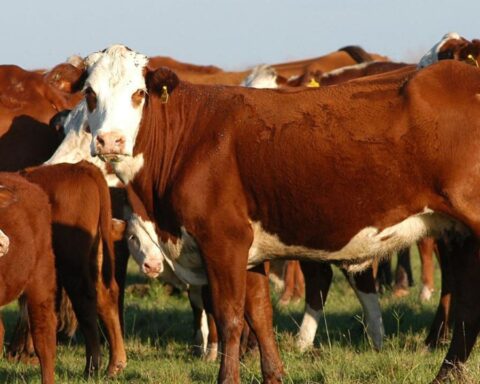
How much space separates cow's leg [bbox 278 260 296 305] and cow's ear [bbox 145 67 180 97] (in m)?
6.08

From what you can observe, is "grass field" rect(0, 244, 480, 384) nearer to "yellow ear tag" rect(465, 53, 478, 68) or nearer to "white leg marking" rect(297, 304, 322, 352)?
"white leg marking" rect(297, 304, 322, 352)

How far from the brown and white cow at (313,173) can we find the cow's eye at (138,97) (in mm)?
14

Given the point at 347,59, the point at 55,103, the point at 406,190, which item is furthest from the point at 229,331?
the point at 347,59

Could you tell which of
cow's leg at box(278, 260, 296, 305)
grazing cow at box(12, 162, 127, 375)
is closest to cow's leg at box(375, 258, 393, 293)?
cow's leg at box(278, 260, 296, 305)

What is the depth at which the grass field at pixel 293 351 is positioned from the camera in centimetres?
768

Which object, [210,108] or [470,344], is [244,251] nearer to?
[210,108]

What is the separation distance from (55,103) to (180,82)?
14.9 feet

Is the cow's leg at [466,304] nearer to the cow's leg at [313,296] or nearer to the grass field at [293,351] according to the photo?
the grass field at [293,351]

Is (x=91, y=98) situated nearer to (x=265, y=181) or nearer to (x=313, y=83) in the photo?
(x=265, y=181)

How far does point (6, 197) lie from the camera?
7.86m

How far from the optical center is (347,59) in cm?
2306

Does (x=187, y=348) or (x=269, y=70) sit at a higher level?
(x=269, y=70)

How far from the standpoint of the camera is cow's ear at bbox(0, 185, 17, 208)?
7.79 meters

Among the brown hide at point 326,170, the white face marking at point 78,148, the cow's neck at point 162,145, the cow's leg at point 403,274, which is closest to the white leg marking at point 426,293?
the cow's leg at point 403,274
